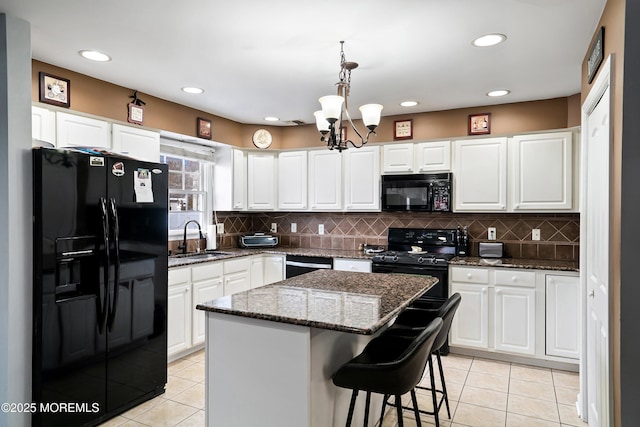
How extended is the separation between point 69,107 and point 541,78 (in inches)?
147

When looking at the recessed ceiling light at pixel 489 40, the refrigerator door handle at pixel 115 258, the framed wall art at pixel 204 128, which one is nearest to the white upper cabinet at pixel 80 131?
the refrigerator door handle at pixel 115 258

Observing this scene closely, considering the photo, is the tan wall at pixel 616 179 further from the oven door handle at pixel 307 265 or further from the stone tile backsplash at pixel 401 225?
the oven door handle at pixel 307 265

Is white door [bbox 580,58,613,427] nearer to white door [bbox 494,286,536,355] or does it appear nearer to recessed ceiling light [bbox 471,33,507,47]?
recessed ceiling light [bbox 471,33,507,47]

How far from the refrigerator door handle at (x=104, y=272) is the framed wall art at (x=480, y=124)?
3.46 m

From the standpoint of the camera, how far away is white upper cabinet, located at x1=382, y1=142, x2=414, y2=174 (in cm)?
435

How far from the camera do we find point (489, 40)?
2.54m

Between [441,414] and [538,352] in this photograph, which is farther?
[538,352]

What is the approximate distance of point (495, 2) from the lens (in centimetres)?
209

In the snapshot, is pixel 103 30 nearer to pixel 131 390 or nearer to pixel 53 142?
pixel 53 142

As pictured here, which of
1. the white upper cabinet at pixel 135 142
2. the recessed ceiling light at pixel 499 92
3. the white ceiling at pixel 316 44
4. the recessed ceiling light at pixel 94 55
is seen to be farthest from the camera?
the recessed ceiling light at pixel 499 92

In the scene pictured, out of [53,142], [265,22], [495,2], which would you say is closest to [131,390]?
[53,142]

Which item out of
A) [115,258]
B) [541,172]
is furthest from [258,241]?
[541,172]

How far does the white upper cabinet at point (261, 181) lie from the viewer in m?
4.98

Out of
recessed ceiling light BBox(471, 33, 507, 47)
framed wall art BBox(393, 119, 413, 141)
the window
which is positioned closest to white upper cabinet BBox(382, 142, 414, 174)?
framed wall art BBox(393, 119, 413, 141)
